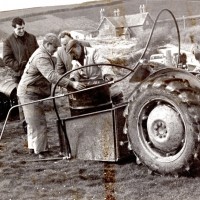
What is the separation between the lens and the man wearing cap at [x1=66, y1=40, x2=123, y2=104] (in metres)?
4.96

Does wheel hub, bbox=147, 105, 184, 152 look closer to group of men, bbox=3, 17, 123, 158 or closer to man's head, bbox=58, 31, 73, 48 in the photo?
group of men, bbox=3, 17, 123, 158

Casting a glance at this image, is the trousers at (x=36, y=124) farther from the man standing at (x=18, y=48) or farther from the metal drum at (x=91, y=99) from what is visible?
the man standing at (x=18, y=48)

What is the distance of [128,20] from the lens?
564 cm

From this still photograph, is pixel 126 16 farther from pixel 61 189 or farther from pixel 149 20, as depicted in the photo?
pixel 61 189

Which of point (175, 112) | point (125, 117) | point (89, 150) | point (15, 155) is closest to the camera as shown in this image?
point (175, 112)

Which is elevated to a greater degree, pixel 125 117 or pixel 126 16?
pixel 126 16

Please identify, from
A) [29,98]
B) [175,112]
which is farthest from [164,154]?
[29,98]

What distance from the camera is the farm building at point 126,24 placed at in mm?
5480

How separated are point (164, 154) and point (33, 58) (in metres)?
1.91

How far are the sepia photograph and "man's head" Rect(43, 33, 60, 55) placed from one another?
0.01 metres

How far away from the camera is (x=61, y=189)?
396cm

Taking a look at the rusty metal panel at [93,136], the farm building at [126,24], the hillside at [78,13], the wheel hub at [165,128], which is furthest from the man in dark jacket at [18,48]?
the wheel hub at [165,128]

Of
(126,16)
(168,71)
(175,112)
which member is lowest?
(175,112)

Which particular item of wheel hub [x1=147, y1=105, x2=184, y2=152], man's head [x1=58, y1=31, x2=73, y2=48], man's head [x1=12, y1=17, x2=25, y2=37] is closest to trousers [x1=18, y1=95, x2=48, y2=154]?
man's head [x1=58, y1=31, x2=73, y2=48]
